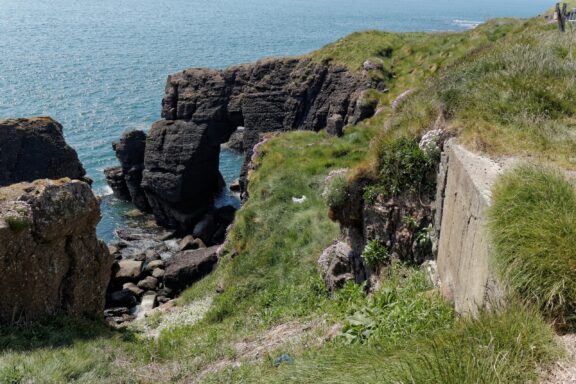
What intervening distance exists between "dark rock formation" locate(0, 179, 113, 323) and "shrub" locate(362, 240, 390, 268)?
937 cm


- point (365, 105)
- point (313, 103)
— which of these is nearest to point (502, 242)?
point (365, 105)

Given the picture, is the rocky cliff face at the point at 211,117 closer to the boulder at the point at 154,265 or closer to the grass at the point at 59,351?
the boulder at the point at 154,265

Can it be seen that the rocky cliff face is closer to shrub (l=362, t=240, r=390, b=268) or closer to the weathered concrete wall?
shrub (l=362, t=240, r=390, b=268)

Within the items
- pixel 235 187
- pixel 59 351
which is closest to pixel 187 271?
pixel 59 351

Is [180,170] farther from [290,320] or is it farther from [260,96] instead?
[290,320]

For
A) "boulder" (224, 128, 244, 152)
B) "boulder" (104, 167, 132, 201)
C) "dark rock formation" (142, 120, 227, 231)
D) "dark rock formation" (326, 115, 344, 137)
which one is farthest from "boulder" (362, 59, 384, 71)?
"boulder" (104, 167, 132, 201)

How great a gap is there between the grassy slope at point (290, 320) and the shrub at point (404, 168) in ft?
1.94

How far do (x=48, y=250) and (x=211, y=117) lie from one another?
98.8 ft

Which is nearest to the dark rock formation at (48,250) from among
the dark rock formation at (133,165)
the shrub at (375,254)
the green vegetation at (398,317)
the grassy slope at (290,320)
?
the grassy slope at (290,320)

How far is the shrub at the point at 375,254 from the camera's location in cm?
1239

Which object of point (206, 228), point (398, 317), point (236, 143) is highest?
point (398, 317)

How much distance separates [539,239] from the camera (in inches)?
231

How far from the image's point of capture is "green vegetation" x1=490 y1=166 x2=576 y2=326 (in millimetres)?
5391

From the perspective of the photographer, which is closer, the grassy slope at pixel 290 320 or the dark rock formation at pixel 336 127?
the grassy slope at pixel 290 320
